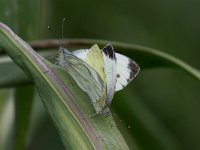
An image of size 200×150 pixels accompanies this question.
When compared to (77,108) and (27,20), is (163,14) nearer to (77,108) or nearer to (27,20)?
(27,20)

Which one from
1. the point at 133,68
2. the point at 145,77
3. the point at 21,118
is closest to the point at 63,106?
the point at 133,68

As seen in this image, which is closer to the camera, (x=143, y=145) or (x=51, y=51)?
(x=51, y=51)

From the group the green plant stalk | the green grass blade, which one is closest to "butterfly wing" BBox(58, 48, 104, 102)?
the green plant stalk

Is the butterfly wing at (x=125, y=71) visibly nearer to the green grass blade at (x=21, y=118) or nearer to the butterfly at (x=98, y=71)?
the butterfly at (x=98, y=71)

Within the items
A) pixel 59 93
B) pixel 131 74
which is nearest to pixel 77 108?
pixel 59 93

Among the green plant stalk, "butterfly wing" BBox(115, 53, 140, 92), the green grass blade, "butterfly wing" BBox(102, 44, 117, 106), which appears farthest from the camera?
the green grass blade

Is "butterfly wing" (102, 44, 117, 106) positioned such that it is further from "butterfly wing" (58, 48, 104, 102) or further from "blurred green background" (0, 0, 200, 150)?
"blurred green background" (0, 0, 200, 150)

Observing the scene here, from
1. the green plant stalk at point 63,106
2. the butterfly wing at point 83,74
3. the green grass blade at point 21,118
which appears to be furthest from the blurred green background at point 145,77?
the green plant stalk at point 63,106
